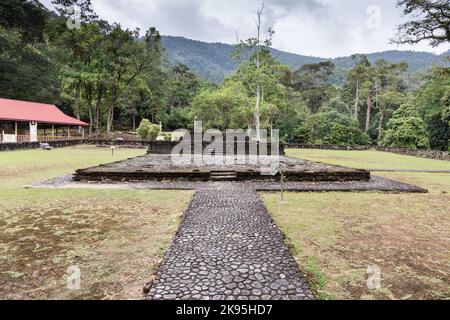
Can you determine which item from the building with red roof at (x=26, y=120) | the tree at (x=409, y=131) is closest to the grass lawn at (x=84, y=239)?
the building with red roof at (x=26, y=120)

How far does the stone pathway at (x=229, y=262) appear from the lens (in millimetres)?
3506

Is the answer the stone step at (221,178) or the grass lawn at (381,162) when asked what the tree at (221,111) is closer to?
the grass lawn at (381,162)

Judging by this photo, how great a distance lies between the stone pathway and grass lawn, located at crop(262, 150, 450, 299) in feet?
1.09

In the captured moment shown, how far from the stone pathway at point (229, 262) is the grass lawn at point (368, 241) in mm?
332

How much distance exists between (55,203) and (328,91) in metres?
61.2

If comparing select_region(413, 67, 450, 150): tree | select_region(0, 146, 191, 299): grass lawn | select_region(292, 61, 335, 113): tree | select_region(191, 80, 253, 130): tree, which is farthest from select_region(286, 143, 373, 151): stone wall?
select_region(292, 61, 335, 113): tree

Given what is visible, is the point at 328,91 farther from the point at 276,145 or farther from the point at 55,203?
the point at 55,203

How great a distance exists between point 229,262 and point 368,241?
2.79 metres

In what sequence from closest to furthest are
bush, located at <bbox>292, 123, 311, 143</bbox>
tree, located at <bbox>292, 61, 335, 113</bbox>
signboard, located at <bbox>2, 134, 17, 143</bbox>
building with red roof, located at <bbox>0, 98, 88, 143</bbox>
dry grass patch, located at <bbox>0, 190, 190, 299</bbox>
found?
dry grass patch, located at <bbox>0, 190, 190, 299</bbox>
signboard, located at <bbox>2, 134, 17, 143</bbox>
building with red roof, located at <bbox>0, 98, 88, 143</bbox>
bush, located at <bbox>292, 123, 311, 143</bbox>
tree, located at <bbox>292, 61, 335, 113</bbox>

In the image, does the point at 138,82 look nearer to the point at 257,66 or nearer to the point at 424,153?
the point at 257,66

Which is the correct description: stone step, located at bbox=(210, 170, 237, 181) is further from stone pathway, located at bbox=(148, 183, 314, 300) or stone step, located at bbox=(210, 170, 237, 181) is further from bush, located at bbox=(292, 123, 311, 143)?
bush, located at bbox=(292, 123, 311, 143)

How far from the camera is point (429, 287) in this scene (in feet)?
12.3

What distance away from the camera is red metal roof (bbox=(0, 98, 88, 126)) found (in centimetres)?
2867
